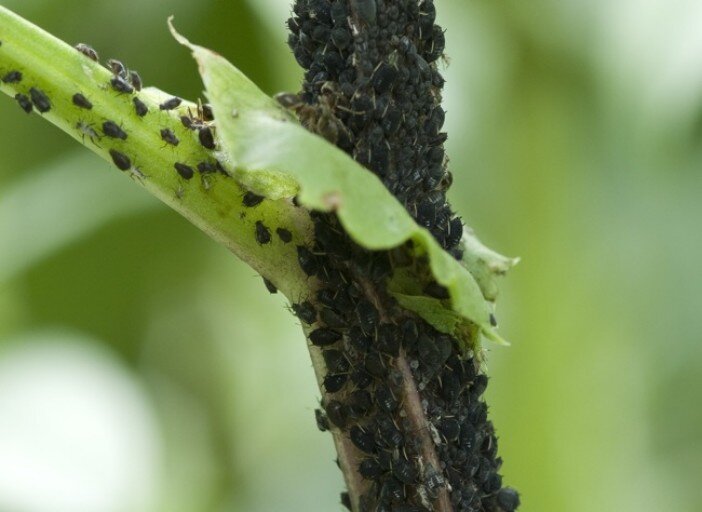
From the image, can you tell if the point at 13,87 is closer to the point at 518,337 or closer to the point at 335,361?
the point at 335,361

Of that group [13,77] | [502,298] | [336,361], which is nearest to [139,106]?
[13,77]

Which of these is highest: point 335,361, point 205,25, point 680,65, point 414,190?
point 205,25

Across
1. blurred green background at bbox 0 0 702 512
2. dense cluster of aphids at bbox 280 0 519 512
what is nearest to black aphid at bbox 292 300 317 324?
dense cluster of aphids at bbox 280 0 519 512

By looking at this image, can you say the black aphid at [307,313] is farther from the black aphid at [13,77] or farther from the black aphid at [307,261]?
the black aphid at [13,77]

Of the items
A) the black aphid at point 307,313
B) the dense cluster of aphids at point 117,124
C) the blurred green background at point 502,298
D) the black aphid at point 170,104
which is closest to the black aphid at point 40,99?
the dense cluster of aphids at point 117,124

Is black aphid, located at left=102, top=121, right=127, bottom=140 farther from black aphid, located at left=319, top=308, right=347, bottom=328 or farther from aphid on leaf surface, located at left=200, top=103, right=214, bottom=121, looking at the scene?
black aphid, located at left=319, top=308, right=347, bottom=328

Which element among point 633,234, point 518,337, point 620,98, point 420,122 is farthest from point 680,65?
point 420,122
